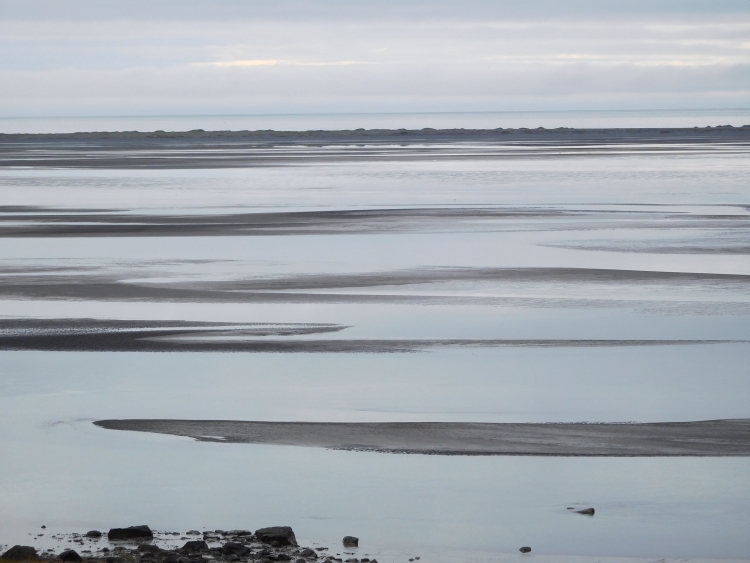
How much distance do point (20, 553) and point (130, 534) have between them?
808 mm

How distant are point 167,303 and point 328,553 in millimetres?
10090

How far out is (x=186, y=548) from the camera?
6984 mm

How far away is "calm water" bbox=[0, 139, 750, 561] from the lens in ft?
25.8

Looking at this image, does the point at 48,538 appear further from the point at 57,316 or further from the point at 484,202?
the point at 484,202

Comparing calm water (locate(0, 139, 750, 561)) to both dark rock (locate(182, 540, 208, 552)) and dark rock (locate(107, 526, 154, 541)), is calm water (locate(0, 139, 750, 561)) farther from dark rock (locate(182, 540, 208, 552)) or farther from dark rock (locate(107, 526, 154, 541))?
dark rock (locate(182, 540, 208, 552))

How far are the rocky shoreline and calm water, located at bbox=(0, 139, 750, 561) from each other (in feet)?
0.89

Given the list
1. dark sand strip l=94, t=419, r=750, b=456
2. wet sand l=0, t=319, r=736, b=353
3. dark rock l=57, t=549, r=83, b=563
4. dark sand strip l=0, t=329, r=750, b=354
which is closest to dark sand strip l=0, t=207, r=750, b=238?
wet sand l=0, t=319, r=736, b=353

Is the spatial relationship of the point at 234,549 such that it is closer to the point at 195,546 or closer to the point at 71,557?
the point at 195,546

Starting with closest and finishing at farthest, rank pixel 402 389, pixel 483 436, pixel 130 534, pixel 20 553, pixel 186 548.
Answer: pixel 20 553, pixel 186 548, pixel 130 534, pixel 483 436, pixel 402 389

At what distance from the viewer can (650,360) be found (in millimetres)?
12664

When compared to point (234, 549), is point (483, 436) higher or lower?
higher

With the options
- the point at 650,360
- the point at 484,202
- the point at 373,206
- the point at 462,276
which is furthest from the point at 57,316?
the point at 484,202

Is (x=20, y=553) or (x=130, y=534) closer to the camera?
(x=20, y=553)

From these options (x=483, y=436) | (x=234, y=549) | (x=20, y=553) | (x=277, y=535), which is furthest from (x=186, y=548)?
(x=483, y=436)
